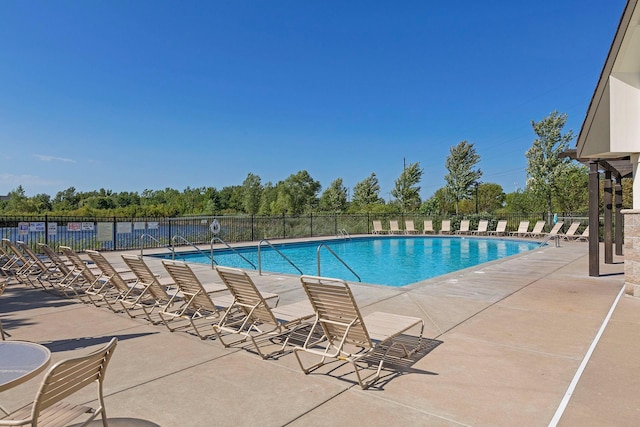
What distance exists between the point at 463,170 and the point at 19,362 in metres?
43.1

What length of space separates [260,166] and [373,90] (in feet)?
76.4

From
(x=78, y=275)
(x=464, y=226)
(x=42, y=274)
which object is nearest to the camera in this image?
(x=78, y=275)

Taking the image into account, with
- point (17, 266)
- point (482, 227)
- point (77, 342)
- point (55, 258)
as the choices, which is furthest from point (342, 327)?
point (482, 227)

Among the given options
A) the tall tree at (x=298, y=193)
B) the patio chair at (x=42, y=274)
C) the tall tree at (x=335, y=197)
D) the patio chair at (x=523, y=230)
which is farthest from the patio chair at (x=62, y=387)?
the tall tree at (x=335, y=197)

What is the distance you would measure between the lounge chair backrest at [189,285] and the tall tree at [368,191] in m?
47.8

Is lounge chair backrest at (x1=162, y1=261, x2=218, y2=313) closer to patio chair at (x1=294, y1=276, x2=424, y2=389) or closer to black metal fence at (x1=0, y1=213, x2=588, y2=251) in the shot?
patio chair at (x1=294, y1=276, x2=424, y2=389)

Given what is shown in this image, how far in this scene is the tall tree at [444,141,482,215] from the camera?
41.2 meters

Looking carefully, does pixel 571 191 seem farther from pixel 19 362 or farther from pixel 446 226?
pixel 19 362

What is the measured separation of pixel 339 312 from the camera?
11.8ft

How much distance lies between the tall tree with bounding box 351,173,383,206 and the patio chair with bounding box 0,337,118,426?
50684 mm

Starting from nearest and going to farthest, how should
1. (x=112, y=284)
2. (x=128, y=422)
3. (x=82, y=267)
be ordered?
(x=128, y=422) → (x=112, y=284) → (x=82, y=267)

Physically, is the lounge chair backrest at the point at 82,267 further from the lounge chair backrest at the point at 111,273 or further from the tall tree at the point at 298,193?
the tall tree at the point at 298,193

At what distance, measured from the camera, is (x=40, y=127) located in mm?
21297

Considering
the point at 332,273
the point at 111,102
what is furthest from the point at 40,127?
the point at 332,273
